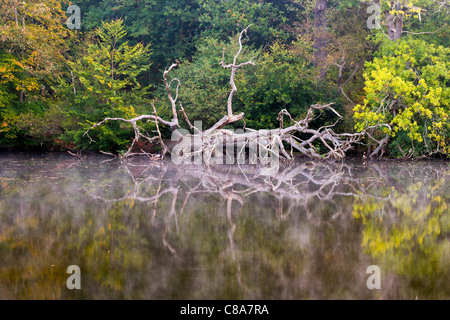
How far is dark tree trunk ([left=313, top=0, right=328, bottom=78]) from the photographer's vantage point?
70.9 ft

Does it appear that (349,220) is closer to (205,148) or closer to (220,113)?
(205,148)

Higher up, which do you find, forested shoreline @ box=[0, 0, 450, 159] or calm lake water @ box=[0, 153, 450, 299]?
forested shoreline @ box=[0, 0, 450, 159]

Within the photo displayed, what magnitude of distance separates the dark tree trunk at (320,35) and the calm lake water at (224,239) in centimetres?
1170

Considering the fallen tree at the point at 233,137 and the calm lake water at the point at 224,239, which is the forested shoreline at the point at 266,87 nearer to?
the fallen tree at the point at 233,137

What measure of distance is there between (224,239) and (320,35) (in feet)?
62.3

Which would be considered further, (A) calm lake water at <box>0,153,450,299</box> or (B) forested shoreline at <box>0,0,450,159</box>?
(B) forested shoreline at <box>0,0,450,159</box>

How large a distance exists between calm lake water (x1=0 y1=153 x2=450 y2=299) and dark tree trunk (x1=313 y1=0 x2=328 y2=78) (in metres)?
11.7

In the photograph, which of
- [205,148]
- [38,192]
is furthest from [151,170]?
[38,192]

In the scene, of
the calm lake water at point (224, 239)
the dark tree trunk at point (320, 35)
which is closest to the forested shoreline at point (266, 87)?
the dark tree trunk at point (320, 35)

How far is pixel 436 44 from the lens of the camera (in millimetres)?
19125

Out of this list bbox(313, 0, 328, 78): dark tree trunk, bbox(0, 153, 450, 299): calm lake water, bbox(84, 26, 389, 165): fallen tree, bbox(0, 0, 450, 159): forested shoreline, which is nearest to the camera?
bbox(0, 153, 450, 299): calm lake water

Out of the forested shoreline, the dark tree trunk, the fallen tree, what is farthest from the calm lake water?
the dark tree trunk

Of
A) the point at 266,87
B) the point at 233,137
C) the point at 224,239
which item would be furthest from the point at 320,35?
the point at 224,239

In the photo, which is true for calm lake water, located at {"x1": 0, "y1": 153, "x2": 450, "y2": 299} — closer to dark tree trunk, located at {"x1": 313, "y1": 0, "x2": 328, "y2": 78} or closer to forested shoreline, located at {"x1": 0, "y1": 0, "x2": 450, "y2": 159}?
forested shoreline, located at {"x1": 0, "y1": 0, "x2": 450, "y2": 159}
